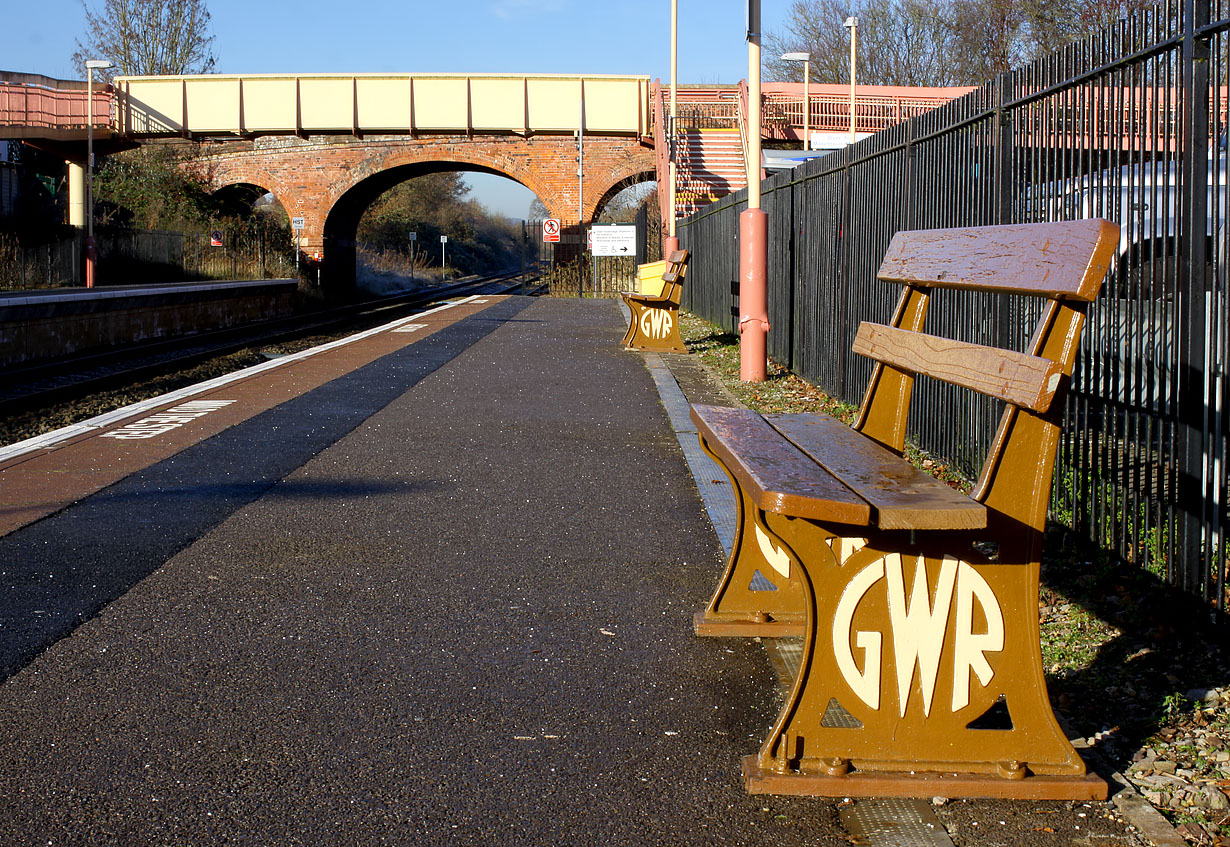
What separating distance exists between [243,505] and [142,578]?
1.33 meters

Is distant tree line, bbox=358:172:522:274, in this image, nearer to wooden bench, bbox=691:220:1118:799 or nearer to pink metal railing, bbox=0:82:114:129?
pink metal railing, bbox=0:82:114:129

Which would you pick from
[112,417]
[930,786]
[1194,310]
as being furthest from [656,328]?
[930,786]

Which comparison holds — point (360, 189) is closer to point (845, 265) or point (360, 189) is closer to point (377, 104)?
point (377, 104)

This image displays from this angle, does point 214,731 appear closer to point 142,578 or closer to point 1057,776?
point 142,578

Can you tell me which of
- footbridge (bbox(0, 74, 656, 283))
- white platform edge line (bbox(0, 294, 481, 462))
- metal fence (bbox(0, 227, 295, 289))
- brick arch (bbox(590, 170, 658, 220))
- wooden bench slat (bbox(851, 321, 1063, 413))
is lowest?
white platform edge line (bbox(0, 294, 481, 462))

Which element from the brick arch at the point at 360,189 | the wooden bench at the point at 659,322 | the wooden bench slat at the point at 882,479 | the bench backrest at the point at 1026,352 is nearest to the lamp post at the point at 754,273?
the wooden bench at the point at 659,322

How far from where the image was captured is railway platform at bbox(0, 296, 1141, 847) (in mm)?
2898

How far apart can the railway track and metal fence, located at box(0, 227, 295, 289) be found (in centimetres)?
1054

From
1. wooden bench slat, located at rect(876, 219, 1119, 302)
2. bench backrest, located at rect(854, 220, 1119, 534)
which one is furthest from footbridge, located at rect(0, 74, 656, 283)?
bench backrest, located at rect(854, 220, 1119, 534)

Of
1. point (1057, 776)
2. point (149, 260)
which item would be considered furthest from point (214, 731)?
point (149, 260)

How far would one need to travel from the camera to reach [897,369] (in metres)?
4.10

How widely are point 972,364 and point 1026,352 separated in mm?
142

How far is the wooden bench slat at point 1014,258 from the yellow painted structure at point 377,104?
3872 cm

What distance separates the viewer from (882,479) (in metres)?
3.26
